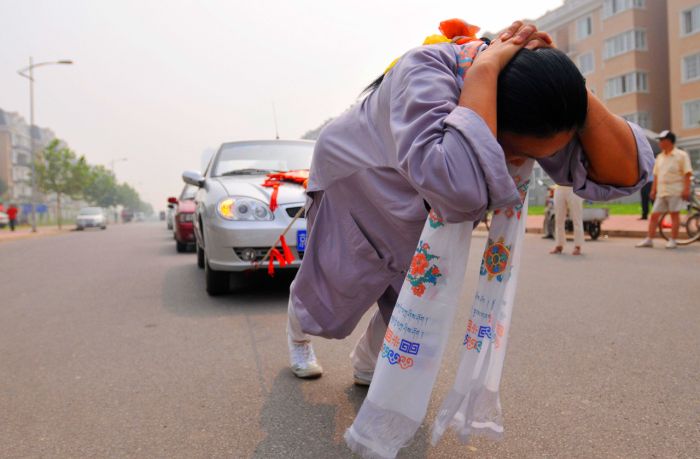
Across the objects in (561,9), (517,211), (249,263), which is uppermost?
→ (561,9)

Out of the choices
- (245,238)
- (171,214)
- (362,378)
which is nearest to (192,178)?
(245,238)

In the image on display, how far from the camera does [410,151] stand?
1.26 metres

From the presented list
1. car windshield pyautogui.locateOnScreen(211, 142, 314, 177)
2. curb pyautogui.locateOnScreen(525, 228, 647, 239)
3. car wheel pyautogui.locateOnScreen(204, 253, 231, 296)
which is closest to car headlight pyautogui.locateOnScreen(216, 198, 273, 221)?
car wheel pyautogui.locateOnScreen(204, 253, 231, 296)

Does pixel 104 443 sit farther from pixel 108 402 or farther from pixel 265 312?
pixel 265 312

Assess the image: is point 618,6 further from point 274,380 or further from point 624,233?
point 274,380

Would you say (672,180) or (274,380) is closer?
(274,380)

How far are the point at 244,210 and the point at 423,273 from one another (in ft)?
11.3

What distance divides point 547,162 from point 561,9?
42527mm

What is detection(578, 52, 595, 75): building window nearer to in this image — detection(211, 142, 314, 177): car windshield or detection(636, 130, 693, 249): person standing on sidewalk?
detection(636, 130, 693, 249): person standing on sidewalk

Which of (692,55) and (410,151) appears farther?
(692,55)

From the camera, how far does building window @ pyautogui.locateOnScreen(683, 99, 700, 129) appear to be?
97.5 feet

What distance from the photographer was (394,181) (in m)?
1.69

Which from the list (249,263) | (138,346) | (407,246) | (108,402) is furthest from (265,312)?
(407,246)

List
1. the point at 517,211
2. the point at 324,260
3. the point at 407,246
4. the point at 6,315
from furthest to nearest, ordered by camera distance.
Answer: the point at 6,315
the point at 324,260
the point at 407,246
the point at 517,211
